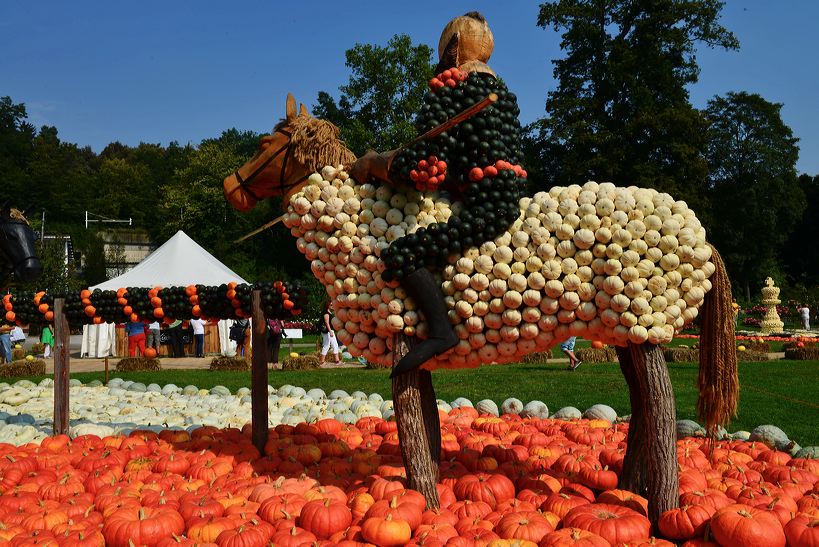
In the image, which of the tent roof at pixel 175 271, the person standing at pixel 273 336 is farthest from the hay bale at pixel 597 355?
the tent roof at pixel 175 271

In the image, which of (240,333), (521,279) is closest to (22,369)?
(240,333)

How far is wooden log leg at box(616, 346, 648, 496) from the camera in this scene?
4727 mm

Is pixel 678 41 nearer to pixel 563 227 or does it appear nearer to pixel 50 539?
pixel 563 227

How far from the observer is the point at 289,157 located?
16.5 feet

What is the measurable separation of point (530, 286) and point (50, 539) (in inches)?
133

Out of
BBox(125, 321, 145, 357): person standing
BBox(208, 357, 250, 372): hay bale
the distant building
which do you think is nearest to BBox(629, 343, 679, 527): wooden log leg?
BBox(208, 357, 250, 372): hay bale

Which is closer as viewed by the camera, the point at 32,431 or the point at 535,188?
the point at 32,431

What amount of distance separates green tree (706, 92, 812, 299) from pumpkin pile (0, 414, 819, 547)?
37.6 m

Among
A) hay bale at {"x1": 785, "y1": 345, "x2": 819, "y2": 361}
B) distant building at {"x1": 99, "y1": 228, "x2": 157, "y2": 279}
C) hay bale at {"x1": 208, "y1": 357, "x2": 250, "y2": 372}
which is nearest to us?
hay bale at {"x1": 208, "y1": 357, "x2": 250, "y2": 372}

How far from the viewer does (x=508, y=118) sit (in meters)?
4.49

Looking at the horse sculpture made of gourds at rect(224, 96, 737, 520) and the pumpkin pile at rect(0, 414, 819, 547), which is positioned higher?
the horse sculpture made of gourds at rect(224, 96, 737, 520)

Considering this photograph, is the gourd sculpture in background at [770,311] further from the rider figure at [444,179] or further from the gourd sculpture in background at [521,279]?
the rider figure at [444,179]

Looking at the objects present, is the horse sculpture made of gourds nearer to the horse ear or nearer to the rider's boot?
the rider's boot

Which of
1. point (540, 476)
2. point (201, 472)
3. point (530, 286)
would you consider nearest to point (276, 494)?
point (201, 472)
